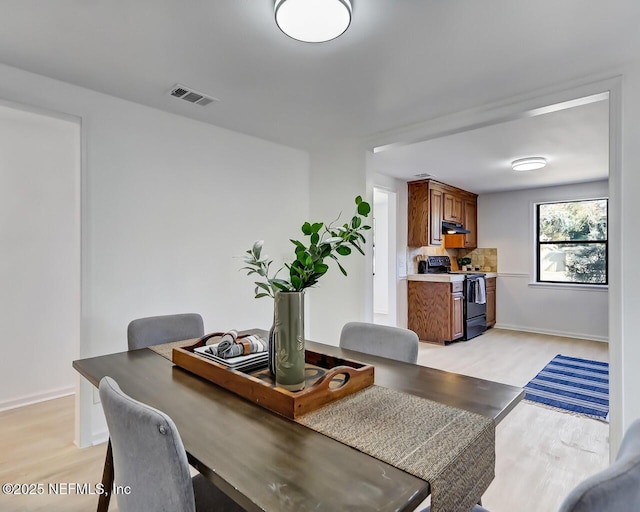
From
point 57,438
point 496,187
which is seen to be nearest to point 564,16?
point 57,438

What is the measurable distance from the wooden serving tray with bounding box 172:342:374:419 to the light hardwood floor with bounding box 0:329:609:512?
3.43 feet

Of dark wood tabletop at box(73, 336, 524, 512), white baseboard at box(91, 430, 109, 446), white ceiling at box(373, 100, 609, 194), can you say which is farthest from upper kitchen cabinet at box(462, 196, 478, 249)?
white baseboard at box(91, 430, 109, 446)

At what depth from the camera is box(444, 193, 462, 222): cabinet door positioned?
213 inches

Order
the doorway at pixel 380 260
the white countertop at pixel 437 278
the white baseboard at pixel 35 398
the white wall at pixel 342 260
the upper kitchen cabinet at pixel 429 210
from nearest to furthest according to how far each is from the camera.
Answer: the white baseboard at pixel 35 398 → the white wall at pixel 342 260 → the white countertop at pixel 437 278 → the upper kitchen cabinet at pixel 429 210 → the doorway at pixel 380 260

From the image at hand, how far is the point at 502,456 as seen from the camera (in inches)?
87.9

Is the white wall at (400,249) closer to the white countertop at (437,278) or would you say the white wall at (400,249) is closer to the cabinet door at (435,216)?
the white countertop at (437,278)

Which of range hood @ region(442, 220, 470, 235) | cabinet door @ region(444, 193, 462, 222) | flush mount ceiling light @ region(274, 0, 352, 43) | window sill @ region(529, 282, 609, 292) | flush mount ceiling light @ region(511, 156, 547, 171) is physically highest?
flush mount ceiling light @ region(511, 156, 547, 171)

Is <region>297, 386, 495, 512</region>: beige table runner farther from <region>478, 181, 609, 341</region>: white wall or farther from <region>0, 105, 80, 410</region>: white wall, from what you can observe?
<region>478, 181, 609, 341</region>: white wall

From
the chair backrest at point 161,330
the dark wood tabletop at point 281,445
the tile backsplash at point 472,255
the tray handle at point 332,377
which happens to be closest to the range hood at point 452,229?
the tile backsplash at point 472,255

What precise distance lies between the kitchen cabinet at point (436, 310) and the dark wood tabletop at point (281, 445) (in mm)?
3662

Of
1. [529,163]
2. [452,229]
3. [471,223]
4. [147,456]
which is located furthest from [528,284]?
[147,456]

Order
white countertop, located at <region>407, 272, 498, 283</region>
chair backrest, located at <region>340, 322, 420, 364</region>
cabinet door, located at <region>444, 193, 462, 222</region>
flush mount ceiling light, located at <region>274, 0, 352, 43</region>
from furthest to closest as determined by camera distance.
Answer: cabinet door, located at <region>444, 193, 462, 222</region> < white countertop, located at <region>407, 272, 498, 283</region> < chair backrest, located at <region>340, 322, 420, 364</region> < flush mount ceiling light, located at <region>274, 0, 352, 43</region>

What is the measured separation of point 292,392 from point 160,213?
6.63 feet

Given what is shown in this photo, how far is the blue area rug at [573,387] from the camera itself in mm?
2945
